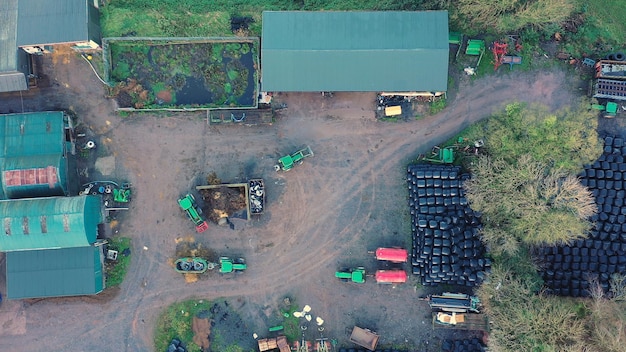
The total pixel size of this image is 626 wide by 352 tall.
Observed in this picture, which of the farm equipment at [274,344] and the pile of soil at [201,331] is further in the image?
the pile of soil at [201,331]

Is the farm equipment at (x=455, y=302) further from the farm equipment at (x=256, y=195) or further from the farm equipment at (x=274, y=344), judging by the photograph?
the farm equipment at (x=256, y=195)

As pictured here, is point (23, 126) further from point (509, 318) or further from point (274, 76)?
point (509, 318)

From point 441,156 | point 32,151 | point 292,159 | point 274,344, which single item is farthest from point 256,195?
point 32,151

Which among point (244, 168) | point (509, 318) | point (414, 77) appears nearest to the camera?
point (509, 318)

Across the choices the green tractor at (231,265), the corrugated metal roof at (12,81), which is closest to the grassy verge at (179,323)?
the green tractor at (231,265)

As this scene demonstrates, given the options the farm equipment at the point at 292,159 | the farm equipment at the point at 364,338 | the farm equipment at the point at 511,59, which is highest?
the farm equipment at the point at 511,59

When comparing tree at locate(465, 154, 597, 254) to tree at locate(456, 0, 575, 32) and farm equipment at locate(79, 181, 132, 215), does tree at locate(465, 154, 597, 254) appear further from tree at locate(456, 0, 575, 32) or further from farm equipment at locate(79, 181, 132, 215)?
farm equipment at locate(79, 181, 132, 215)

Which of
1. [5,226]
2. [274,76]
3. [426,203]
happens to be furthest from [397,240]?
[5,226]
